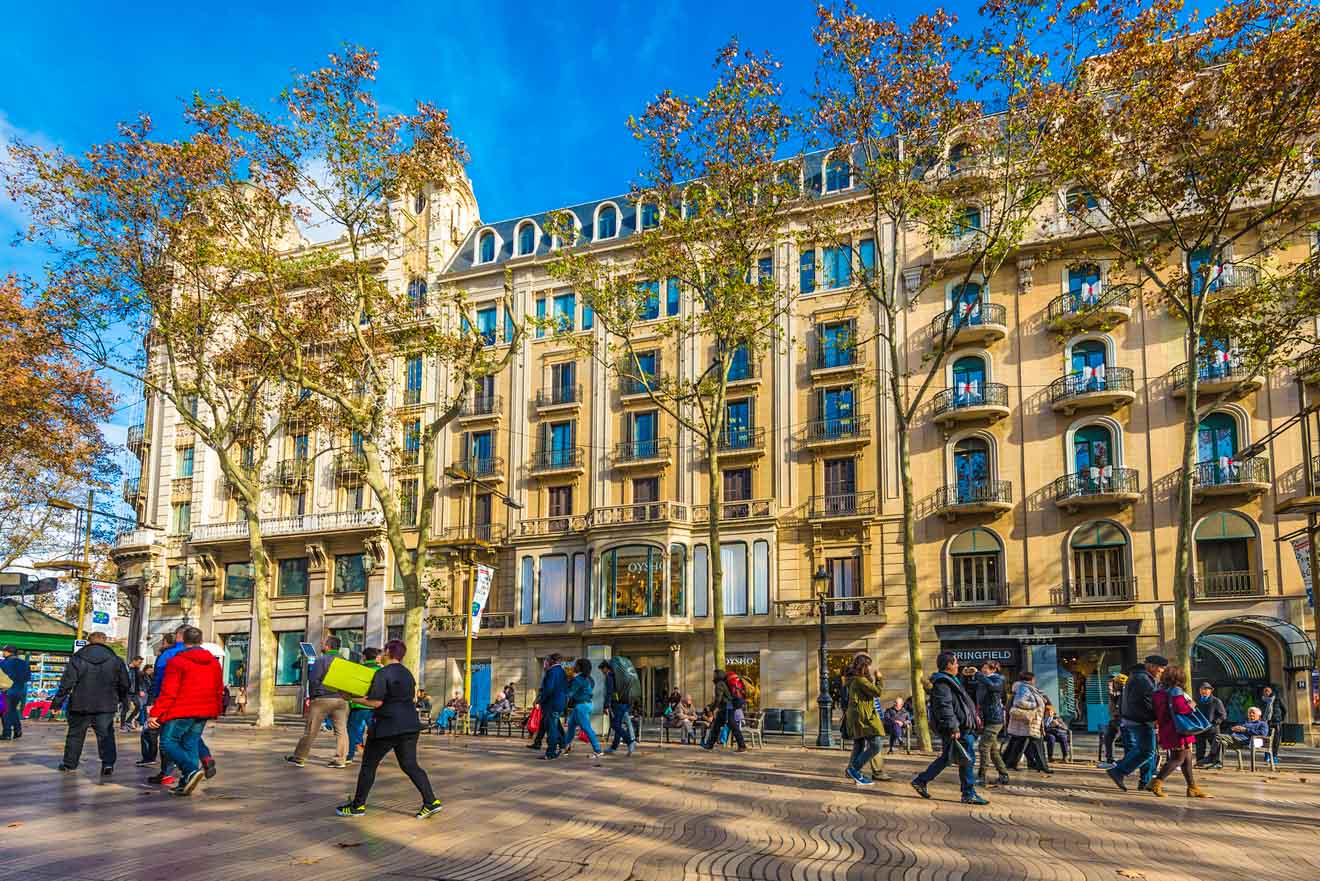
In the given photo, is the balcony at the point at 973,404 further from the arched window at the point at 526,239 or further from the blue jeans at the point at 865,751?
the blue jeans at the point at 865,751

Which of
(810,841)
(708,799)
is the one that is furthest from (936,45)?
(810,841)

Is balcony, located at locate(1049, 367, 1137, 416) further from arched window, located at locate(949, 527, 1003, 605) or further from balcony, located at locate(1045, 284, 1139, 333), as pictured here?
arched window, located at locate(949, 527, 1003, 605)

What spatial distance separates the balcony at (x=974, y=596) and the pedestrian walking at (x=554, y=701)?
1966 cm

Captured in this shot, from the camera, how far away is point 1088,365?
111 ft

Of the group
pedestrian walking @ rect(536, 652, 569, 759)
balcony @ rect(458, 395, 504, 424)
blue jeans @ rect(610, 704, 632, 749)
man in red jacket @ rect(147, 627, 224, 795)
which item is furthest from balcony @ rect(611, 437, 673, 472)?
man in red jacket @ rect(147, 627, 224, 795)

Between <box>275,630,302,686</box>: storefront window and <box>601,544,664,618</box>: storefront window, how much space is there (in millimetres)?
14145

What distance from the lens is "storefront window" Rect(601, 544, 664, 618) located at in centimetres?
3697

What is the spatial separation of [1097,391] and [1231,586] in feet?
21.7

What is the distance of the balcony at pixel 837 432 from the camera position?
1405 inches

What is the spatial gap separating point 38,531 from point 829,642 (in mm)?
29242

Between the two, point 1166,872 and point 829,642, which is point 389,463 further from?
point 1166,872

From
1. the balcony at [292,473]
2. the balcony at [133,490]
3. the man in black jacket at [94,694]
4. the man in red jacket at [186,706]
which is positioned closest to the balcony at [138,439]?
the balcony at [133,490]

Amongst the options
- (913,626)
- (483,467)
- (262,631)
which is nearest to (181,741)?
(913,626)

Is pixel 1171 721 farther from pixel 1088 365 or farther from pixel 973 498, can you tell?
pixel 1088 365
